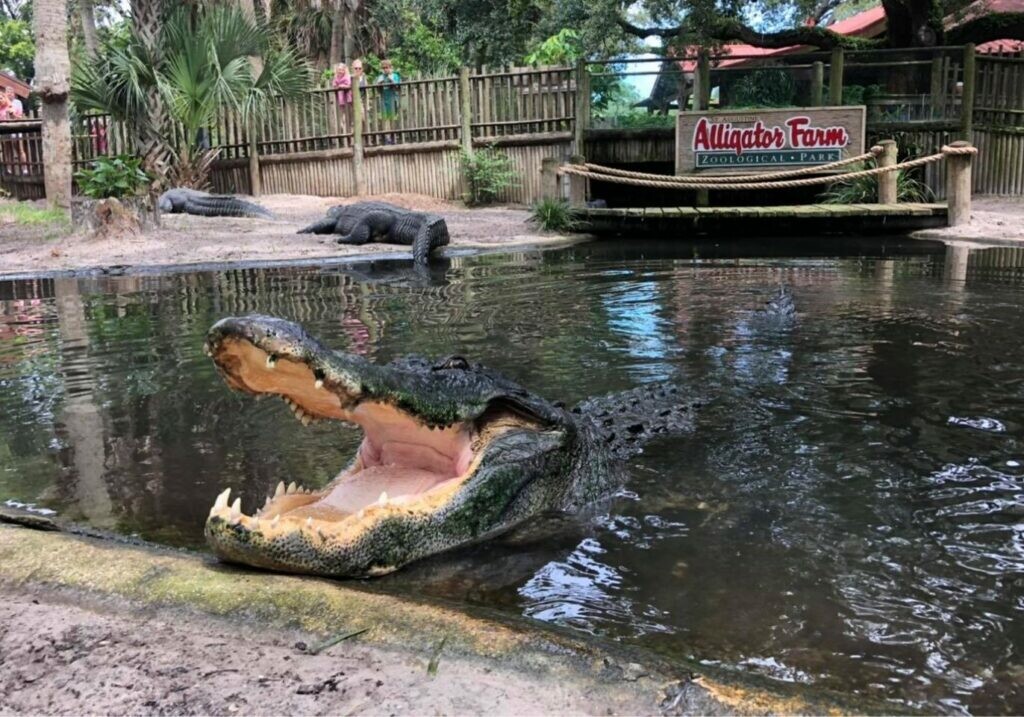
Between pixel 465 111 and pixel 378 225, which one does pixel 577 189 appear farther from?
pixel 465 111

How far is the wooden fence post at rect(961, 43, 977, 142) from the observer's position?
13.5m

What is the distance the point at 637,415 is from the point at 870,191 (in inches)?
416

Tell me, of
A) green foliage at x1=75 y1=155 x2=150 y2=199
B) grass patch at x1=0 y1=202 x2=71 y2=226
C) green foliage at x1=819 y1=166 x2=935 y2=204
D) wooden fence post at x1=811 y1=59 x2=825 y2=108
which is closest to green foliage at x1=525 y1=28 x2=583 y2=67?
wooden fence post at x1=811 y1=59 x2=825 y2=108

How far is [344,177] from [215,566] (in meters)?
15.1

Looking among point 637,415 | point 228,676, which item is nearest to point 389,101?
point 637,415

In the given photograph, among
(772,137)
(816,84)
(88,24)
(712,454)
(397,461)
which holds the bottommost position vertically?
(712,454)

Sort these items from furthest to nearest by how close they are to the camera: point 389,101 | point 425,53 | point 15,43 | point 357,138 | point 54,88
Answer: point 15,43 → point 425,53 → point 357,138 → point 389,101 → point 54,88

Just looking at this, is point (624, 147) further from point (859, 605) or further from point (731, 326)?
point (859, 605)

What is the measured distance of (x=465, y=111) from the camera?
50.9 feet

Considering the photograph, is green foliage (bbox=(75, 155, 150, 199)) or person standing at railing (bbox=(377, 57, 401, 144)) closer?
green foliage (bbox=(75, 155, 150, 199))

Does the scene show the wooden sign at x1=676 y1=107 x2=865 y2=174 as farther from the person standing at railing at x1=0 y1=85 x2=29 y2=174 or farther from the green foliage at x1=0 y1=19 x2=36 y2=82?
the green foliage at x1=0 y1=19 x2=36 y2=82

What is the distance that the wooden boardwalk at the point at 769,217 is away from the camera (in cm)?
1174

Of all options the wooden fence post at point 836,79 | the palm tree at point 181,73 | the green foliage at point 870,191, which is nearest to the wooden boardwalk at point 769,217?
the green foliage at point 870,191

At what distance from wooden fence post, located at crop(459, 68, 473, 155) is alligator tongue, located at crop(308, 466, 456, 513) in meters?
13.3
